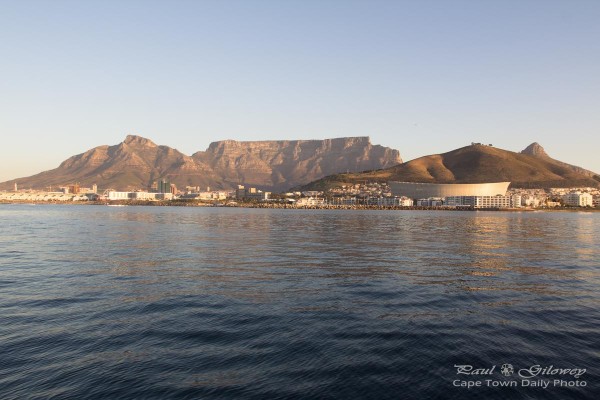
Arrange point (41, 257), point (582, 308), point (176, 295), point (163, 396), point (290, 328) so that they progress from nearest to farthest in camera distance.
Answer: point (163, 396), point (290, 328), point (582, 308), point (176, 295), point (41, 257)

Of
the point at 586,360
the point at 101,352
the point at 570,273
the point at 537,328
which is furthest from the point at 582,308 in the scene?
the point at 101,352

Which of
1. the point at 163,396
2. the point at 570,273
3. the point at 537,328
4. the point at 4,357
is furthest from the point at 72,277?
the point at 570,273

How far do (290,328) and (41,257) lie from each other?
111 feet

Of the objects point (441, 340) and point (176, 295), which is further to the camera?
point (176, 295)

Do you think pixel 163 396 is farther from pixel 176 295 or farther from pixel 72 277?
pixel 72 277

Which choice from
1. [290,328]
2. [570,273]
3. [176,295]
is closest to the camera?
[290,328]

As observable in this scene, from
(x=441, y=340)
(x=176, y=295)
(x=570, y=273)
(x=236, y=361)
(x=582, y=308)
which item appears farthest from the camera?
(x=570, y=273)

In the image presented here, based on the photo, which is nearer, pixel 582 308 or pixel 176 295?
pixel 582 308

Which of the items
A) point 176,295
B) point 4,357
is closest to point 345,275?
point 176,295

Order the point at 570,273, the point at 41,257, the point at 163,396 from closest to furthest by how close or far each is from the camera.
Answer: the point at 163,396 → the point at 570,273 → the point at 41,257

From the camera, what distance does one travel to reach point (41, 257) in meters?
41.4

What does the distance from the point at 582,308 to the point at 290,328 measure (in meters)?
17.0

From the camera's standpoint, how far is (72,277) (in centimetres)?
3123

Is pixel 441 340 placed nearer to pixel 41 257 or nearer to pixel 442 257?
pixel 442 257
